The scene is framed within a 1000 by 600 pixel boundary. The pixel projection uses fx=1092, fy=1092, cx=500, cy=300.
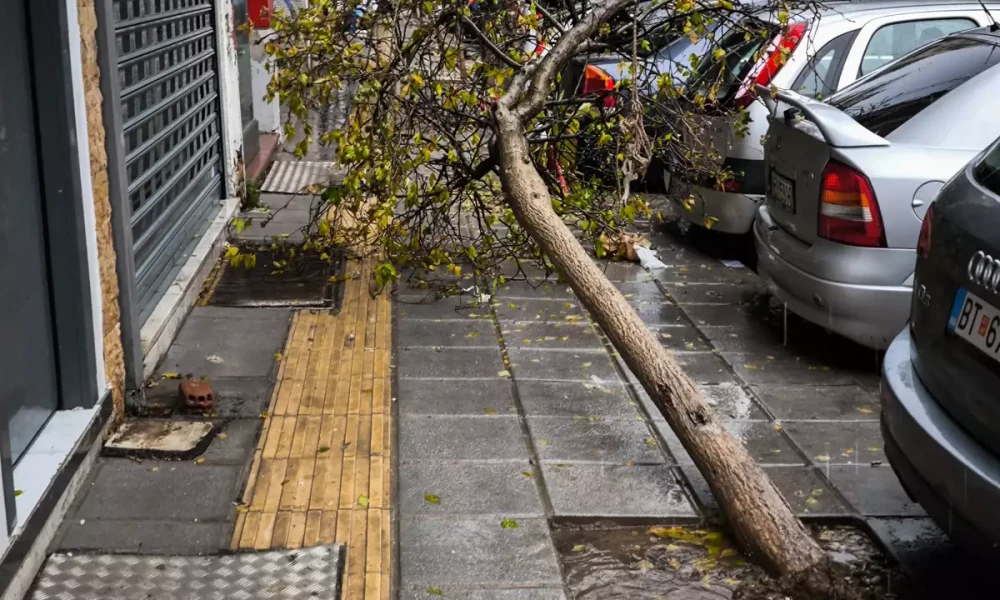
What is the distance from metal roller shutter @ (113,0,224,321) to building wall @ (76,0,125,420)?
0.54 meters

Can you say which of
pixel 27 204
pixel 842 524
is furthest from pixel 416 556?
pixel 27 204

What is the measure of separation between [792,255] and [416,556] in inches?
124

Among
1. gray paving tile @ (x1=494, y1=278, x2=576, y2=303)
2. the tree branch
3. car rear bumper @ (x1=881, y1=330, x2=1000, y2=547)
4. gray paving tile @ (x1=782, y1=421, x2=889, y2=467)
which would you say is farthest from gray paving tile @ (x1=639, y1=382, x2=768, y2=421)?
gray paving tile @ (x1=494, y1=278, x2=576, y2=303)

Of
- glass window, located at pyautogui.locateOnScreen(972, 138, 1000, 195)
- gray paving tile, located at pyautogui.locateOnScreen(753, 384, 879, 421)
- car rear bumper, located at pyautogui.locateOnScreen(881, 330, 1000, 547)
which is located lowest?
gray paving tile, located at pyautogui.locateOnScreen(753, 384, 879, 421)

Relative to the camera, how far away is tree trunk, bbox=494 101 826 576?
13.3 ft

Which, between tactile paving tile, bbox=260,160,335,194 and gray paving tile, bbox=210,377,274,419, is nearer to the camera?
gray paving tile, bbox=210,377,274,419

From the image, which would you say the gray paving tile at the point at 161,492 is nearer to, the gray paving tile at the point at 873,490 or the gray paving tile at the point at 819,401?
the gray paving tile at the point at 873,490

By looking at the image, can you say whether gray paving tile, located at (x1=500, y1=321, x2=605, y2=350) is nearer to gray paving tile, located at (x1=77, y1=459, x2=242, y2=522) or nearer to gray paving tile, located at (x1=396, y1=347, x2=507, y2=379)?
gray paving tile, located at (x1=396, y1=347, x2=507, y2=379)

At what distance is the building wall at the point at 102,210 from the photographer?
195 inches

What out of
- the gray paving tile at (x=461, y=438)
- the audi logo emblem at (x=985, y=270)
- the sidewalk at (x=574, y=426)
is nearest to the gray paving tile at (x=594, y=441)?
the sidewalk at (x=574, y=426)

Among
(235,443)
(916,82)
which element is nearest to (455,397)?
(235,443)

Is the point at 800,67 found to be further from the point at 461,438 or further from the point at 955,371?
the point at 955,371

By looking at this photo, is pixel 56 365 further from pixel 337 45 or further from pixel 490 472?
pixel 337 45

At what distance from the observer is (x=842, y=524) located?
4.50 m
